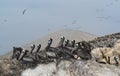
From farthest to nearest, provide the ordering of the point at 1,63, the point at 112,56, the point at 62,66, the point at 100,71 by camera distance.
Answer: the point at 112,56 → the point at 1,63 → the point at 62,66 → the point at 100,71

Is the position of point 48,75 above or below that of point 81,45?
below

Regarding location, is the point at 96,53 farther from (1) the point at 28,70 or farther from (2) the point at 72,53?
(1) the point at 28,70

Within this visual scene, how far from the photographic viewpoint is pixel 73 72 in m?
16.1

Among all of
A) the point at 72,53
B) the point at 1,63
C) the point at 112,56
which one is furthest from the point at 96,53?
the point at 1,63

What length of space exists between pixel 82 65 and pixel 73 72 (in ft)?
1.65

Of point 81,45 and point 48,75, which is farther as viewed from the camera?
point 81,45

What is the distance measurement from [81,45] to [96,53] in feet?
5.01

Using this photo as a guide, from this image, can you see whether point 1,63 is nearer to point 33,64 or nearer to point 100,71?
point 33,64

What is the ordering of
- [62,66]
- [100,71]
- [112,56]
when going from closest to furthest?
[100,71]
[62,66]
[112,56]

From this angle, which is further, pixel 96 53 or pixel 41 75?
pixel 96 53

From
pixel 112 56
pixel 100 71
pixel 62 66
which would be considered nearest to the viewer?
pixel 100 71

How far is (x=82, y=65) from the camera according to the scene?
53.1 ft

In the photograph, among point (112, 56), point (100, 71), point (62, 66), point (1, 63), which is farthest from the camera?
point (112, 56)

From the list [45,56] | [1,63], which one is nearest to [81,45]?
[45,56]
